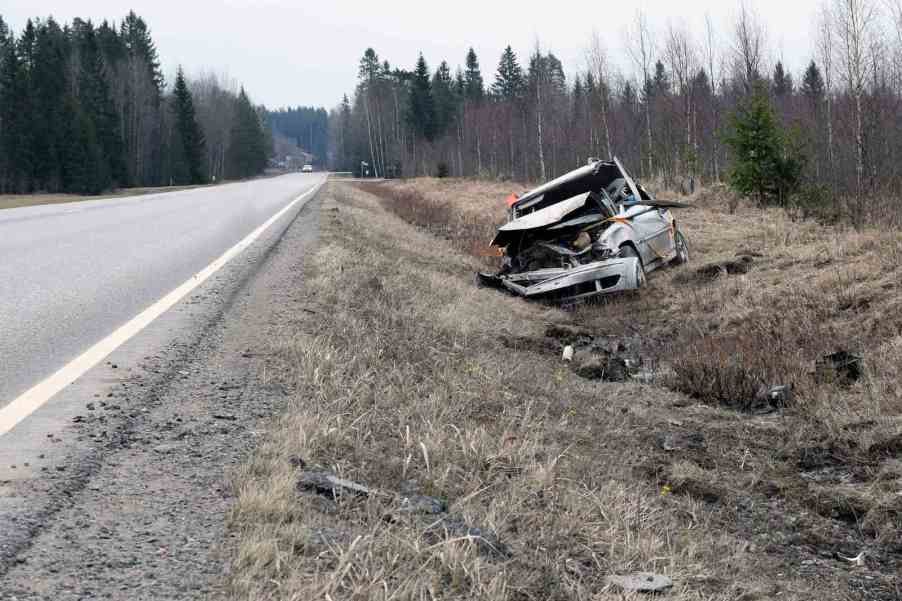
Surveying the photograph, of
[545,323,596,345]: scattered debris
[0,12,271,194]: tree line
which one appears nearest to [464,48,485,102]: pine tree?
[0,12,271,194]: tree line

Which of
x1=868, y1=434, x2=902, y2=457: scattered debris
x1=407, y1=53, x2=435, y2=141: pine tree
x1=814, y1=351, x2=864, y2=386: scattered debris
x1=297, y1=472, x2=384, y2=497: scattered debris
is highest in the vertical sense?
x1=407, y1=53, x2=435, y2=141: pine tree

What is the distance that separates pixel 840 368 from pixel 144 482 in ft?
19.5

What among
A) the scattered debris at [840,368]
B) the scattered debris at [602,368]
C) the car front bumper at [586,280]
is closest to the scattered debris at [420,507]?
the scattered debris at [602,368]

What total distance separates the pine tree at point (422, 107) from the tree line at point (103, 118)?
2173 centimetres

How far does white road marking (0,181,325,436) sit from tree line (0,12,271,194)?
55025mm

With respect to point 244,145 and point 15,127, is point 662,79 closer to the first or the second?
point 15,127

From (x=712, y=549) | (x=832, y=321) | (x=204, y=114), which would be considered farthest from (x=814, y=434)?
(x=204, y=114)

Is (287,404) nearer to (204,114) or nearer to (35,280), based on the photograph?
(35,280)

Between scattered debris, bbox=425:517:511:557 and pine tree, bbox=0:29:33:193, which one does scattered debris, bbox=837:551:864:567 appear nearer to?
scattered debris, bbox=425:517:511:557

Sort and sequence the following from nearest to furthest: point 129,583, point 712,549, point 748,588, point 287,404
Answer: point 129,583 → point 748,588 → point 712,549 → point 287,404

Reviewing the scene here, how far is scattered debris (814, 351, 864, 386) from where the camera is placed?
6.84 metres

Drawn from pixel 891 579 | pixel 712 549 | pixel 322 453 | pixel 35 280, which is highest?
pixel 35 280

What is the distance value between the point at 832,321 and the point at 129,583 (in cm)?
816

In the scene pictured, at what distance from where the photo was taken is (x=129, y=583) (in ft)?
7.63
